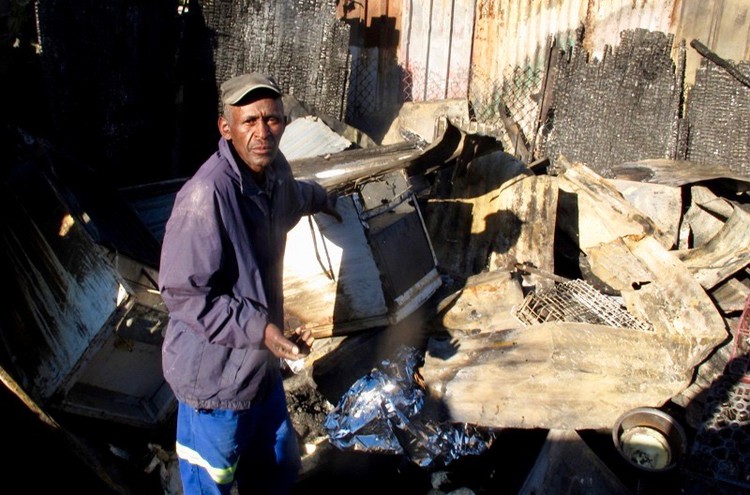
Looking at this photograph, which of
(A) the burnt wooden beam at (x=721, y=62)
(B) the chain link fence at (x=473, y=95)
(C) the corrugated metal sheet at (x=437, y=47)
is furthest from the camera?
(C) the corrugated metal sheet at (x=437, y=47)

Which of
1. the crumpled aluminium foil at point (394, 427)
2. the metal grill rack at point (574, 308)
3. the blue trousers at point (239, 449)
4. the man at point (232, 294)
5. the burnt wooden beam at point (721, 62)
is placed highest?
the burnt wooden beam at point (721, 62)

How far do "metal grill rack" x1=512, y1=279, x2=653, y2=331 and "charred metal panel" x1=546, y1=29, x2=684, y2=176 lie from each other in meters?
2.31

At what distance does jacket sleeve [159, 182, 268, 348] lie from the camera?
2.09 metres

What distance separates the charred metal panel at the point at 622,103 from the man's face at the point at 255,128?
169 inches

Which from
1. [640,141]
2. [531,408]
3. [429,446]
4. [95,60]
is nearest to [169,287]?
[429,446]

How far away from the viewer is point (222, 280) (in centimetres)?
221

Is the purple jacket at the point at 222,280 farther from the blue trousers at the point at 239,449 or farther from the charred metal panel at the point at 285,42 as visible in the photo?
the charred metal panel at the point at 285,42

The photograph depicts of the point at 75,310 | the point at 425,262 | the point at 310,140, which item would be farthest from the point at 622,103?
the point at 75,310

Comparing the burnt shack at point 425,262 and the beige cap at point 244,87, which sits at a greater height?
the beige cap at point 244,87

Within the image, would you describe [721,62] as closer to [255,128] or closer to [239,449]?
[255,128]

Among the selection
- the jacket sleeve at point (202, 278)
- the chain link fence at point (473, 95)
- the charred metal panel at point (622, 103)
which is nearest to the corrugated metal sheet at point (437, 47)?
the chain link fence at point (473, 95)

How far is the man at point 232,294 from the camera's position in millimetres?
2117

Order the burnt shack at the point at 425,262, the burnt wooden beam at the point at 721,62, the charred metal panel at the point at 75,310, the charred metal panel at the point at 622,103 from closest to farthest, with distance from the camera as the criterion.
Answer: the charred metal panel at the point at 75,310
the burnt shack at the point at 425,262
the burnt wooden beam at the point at 721,62
the charred metal panel at the point at 622,103

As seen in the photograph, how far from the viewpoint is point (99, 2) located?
4.94 metres
